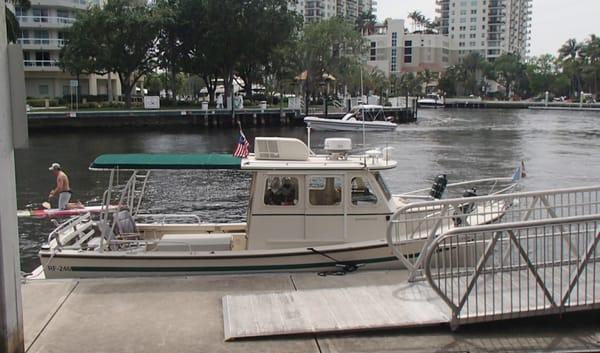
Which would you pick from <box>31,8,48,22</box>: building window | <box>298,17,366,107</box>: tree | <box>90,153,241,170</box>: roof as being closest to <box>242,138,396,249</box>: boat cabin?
<box>90,153,241,170</box>: roof

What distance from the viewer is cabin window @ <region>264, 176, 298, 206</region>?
1072cm

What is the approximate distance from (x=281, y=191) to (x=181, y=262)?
204cm

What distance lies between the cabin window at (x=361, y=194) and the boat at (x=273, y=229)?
0.06 feet

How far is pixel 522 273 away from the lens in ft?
26.4

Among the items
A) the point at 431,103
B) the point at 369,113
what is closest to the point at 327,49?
the point at 369,113

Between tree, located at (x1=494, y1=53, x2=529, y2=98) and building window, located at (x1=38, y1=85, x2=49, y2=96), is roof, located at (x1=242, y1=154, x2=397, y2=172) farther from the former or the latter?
tree, located at (x1=494, y1=53, x2=529, y2=98)

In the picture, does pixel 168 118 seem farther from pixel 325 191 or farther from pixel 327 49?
pixel 325 191

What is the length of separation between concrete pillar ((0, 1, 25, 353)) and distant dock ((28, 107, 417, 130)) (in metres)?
56.6

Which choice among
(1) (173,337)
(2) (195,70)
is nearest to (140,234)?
(1) (173,337)

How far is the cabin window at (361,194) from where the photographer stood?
10.9 meters

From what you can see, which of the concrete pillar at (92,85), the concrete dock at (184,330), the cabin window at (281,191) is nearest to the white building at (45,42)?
the concrete pillar at (92,85)

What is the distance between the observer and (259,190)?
34.9 feet

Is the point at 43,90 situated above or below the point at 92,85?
below

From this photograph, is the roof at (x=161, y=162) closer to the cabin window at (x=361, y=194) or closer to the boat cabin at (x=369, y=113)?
the cabin window at (x=361, y=194)
